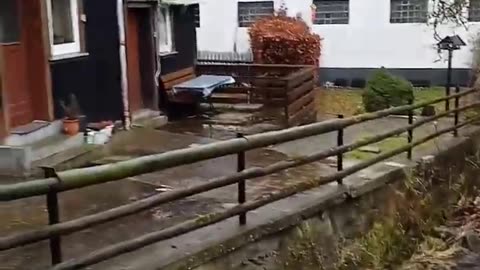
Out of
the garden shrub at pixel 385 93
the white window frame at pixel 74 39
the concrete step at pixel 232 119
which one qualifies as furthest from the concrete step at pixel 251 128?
the garden shrub at pixel 385 93

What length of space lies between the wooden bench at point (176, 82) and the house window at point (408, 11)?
1078cm

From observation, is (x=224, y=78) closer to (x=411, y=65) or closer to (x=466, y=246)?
(x=466, y=246)

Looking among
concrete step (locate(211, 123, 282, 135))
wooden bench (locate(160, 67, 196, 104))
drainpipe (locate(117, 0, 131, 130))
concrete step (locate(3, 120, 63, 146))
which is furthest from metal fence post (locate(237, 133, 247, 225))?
wooden bench (locate(160, 67, 196, 104))

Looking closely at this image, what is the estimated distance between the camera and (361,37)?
24.1 metres

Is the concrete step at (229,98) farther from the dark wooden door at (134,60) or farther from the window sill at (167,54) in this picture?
the dark wooden door at (134,60)

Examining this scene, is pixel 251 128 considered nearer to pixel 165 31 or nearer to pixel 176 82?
pixel 176 82

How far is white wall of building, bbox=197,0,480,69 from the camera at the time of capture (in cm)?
2322

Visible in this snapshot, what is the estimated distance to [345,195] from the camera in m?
6.55

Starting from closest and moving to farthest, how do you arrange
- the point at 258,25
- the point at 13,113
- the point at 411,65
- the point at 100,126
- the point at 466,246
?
the point at 466,246
the point at 13,113
the point at 100,126
the point at 258,25
the point at 411,65

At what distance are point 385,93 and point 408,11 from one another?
8148mm

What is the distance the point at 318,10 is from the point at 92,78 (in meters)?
15.0

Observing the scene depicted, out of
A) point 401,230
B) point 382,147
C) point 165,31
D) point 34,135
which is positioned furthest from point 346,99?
point 401,230

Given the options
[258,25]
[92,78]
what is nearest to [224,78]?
[92,78]

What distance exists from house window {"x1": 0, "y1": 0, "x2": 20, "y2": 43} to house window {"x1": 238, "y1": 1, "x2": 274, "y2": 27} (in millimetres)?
15784
